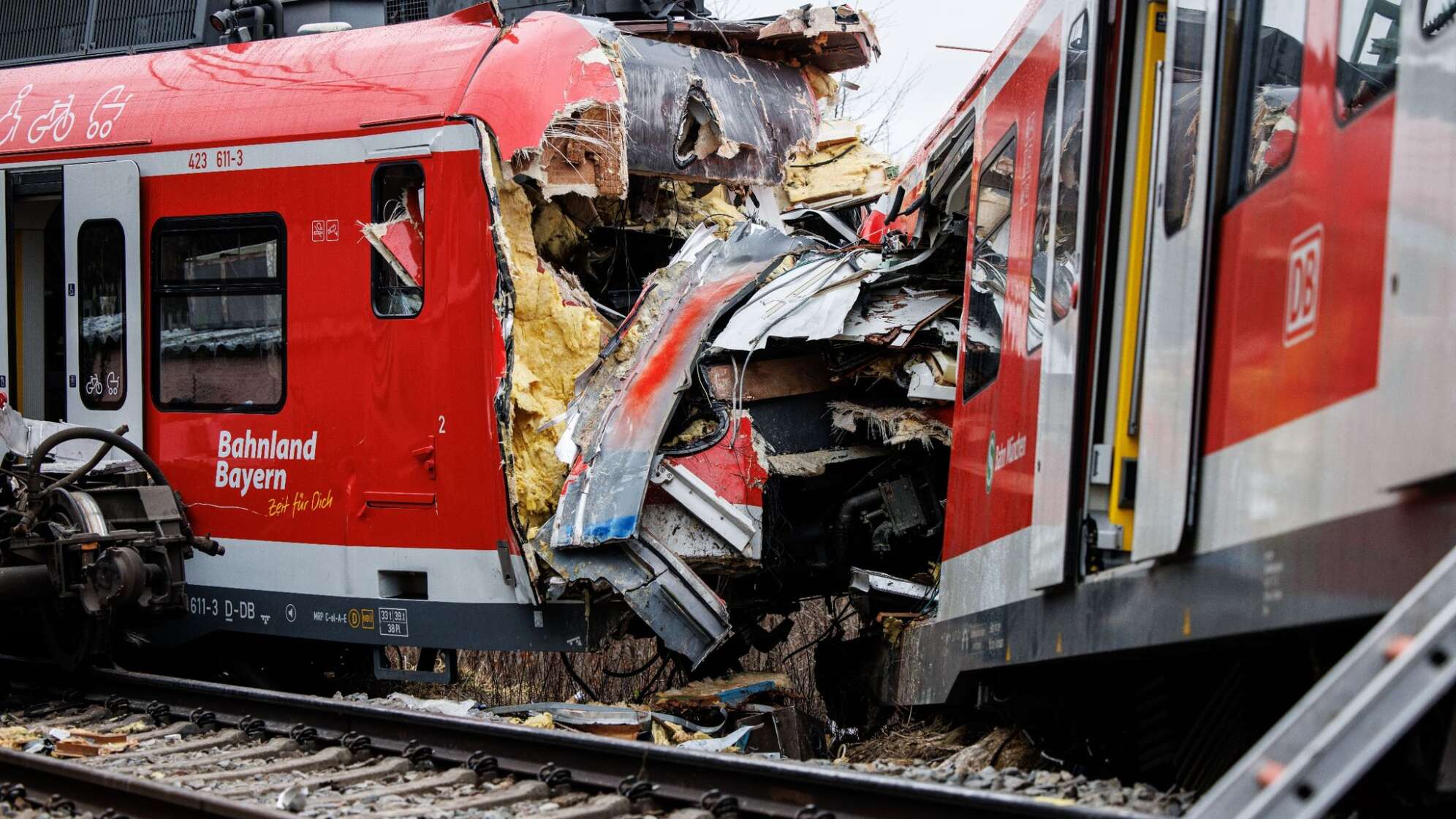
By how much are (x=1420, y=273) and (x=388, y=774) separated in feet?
13.7

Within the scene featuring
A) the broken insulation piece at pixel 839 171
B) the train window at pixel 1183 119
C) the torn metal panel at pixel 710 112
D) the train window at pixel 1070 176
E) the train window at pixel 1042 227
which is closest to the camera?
the train window at pixel 1183 119

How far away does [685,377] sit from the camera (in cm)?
755

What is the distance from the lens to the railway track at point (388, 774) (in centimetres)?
461

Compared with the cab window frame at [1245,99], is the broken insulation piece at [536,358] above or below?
below

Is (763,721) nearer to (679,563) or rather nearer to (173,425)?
(679,563)

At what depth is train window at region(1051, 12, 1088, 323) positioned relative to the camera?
15.9ft

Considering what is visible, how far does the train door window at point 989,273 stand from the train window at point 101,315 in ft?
16.2

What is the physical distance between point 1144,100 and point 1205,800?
229cm

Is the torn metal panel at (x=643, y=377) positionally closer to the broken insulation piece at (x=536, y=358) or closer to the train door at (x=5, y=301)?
the broken insulation piece at (x=536, y=358)

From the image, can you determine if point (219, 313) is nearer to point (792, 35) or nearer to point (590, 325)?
point (590, 325)

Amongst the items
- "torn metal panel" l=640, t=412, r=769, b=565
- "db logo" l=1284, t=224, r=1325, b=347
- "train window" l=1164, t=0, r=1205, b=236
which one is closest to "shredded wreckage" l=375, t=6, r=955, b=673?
"torn metal panel" l=640, t=412, r=769, b=565

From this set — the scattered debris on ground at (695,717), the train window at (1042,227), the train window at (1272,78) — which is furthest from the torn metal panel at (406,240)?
the train window at (1272,78)

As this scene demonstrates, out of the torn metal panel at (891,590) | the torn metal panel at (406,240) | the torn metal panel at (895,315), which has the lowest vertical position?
the torn metal panel at (891,590)

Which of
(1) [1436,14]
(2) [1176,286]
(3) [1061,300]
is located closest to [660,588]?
(3) [1061,300]
